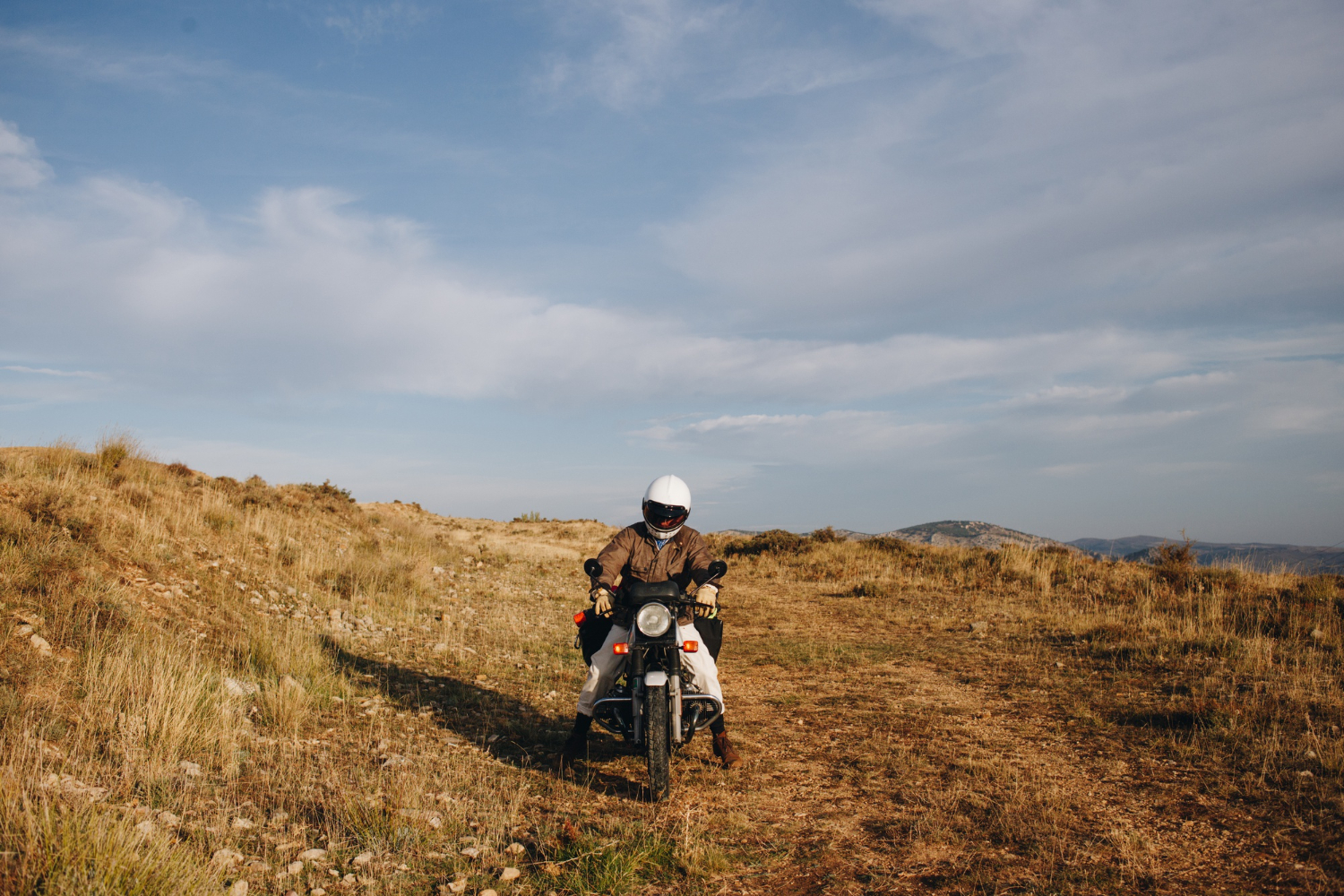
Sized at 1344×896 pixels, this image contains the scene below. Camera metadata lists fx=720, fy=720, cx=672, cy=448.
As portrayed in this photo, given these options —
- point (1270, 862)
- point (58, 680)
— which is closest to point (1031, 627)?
point (1270, 862)

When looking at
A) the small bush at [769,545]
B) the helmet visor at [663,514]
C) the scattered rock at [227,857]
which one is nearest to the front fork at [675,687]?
the helmet visor at [663,514]

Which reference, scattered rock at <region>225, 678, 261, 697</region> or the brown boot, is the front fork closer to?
the brown boot

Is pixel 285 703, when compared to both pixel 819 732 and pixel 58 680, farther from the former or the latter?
pixel 819 732

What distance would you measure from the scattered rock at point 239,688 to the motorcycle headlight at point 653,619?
151 inches

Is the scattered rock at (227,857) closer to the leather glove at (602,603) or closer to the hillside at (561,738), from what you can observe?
the hillside at (561,738)

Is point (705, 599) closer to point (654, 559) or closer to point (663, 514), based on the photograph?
point (654, 559)

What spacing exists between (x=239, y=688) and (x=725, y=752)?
14.3ft

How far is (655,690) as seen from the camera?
4.84m

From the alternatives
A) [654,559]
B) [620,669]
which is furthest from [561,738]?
→ [654,559]

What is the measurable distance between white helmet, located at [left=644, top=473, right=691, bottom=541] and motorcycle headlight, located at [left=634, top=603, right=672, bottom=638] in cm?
84

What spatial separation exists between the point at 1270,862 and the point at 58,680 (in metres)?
8.28

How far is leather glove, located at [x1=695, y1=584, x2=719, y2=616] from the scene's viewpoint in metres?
5.32

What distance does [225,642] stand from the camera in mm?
7977

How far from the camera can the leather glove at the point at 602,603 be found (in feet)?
17.4
